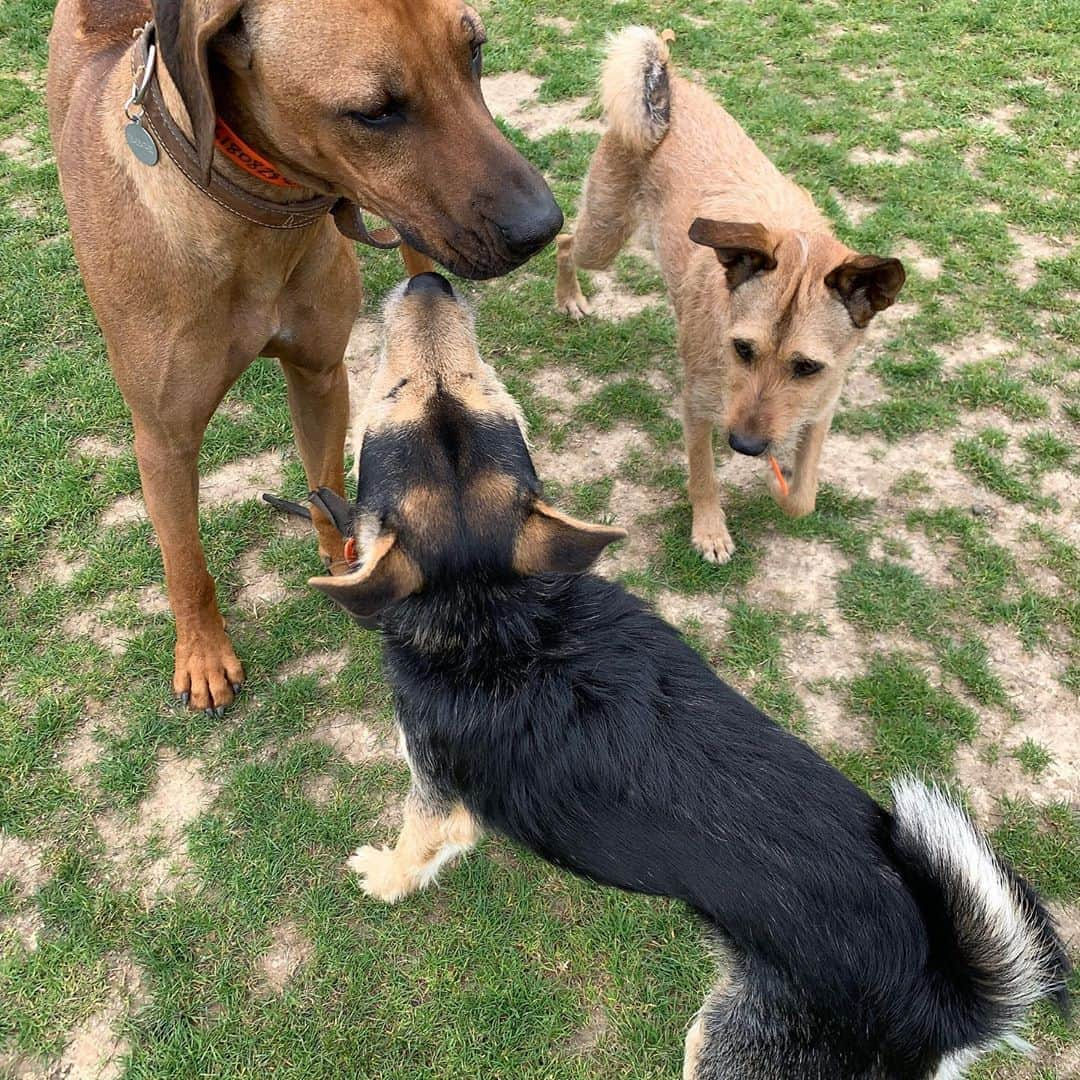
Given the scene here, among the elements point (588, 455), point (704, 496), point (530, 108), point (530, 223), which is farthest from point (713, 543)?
point (530, 108)

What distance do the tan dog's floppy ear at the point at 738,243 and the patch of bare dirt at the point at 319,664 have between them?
8.04 ft

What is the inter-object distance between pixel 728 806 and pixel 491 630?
845 millimetres

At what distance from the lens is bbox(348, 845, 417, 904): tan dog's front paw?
9.74 ft

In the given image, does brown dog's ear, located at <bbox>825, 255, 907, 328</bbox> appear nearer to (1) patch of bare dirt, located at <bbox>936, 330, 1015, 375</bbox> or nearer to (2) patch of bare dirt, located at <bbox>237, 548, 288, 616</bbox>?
(1) patch of bare dirt, located at <bbox>936, 330, 1015, 375</bbox>

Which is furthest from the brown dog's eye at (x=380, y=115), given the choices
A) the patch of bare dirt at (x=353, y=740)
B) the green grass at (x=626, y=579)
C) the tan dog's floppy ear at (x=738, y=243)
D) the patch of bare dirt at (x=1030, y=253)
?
the patch of bare dirt at (x=1030, y=253)

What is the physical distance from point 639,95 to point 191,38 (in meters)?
2.77

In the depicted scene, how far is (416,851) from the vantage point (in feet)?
9.28

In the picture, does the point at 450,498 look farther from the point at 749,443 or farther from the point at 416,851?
the point at 749,443

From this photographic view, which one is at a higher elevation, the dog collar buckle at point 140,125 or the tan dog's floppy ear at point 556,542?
the dog collar buckle at point 140,125

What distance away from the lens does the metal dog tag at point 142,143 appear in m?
2.44

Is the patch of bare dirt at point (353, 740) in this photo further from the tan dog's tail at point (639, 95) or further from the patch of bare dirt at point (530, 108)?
the patch of bare dirt at point (530, 108)

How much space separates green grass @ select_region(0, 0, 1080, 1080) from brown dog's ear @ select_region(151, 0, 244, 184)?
7.88ft

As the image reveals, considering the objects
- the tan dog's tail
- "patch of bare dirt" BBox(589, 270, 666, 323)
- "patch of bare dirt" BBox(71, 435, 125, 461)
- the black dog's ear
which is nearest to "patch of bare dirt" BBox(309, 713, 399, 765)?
the black dog's ear

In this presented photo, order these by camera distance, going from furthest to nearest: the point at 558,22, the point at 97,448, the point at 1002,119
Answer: the point at 558,22 < the point at 1002,119 < the point at 97,448
